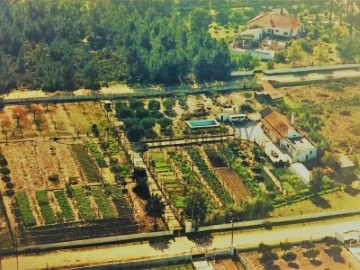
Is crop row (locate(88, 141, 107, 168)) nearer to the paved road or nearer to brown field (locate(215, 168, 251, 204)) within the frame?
brown field (locate(215, 168, 251, 204))

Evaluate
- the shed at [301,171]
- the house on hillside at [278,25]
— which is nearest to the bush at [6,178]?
the shed at [301,171]

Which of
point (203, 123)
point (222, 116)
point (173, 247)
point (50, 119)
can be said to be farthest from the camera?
point (222, 116)

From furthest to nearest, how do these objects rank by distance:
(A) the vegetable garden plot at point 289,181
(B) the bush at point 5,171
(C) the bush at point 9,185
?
1. (A) the vegetable garden plot at point 289,181
2. (B) the bush at point 5,171
3. (C) the bush at point 9,185

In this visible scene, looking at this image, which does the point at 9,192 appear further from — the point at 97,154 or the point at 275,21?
the point at 275,21

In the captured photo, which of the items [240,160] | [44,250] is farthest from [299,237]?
[44,250]

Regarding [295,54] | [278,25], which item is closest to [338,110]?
[295,54]

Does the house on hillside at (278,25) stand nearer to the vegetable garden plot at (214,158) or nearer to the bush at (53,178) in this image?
the vegetable garden plot at (214,158)
